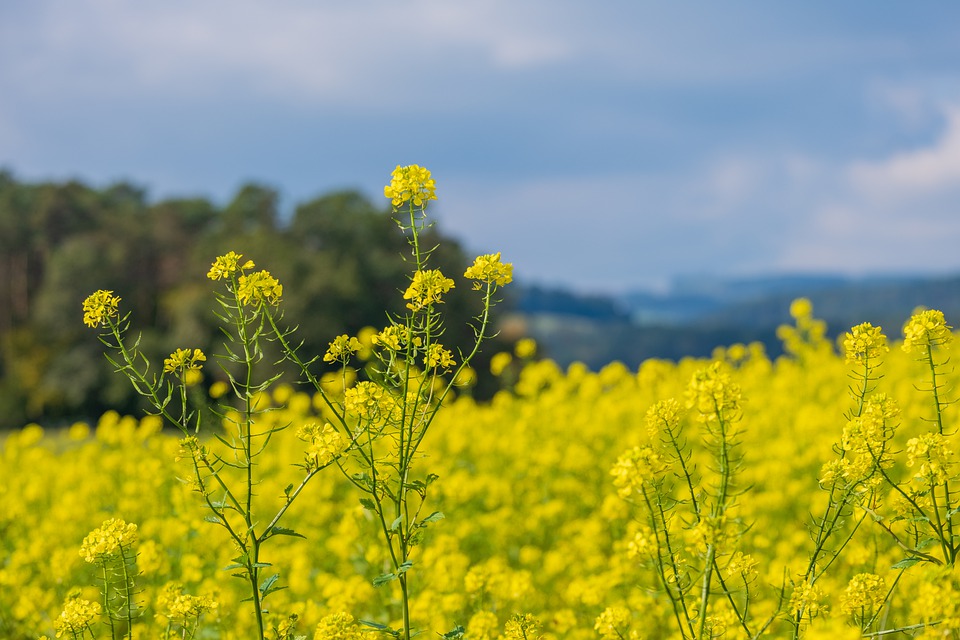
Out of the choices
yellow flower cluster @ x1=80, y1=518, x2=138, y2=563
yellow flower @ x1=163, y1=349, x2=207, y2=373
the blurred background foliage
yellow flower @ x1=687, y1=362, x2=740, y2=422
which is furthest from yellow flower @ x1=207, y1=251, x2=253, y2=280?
the blurred background foliage

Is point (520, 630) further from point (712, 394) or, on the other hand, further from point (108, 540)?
point (108, 540)

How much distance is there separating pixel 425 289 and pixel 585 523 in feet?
13.9

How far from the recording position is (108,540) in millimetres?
3307

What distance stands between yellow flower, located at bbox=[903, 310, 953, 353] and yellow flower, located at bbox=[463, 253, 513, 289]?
149 centimetres

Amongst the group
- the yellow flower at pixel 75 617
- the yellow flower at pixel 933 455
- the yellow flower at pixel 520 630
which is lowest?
the yellow flower at pixel 520 630

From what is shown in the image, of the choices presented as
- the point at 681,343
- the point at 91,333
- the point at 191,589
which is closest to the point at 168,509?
the point at 191,589

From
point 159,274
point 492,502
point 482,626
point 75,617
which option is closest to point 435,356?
point 482,626

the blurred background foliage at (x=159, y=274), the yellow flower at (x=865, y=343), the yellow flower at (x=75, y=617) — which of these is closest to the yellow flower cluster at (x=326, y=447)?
the yellow flower at (x=75, y=617)

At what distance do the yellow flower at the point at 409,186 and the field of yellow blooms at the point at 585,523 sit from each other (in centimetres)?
92

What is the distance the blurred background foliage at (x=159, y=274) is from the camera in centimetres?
3114

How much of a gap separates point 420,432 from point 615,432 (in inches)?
246

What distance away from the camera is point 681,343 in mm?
185500

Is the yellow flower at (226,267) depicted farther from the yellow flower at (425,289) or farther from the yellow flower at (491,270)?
the yellow flower at (491,270)

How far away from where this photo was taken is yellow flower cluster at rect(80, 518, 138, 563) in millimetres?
3287
